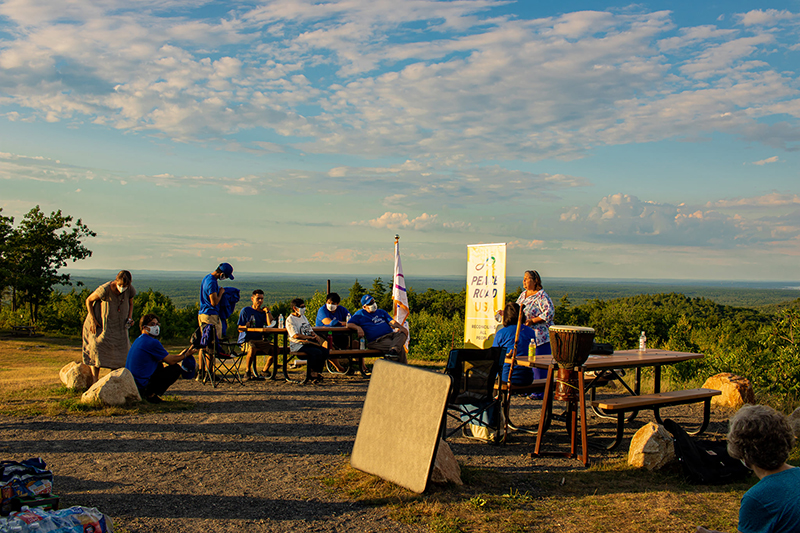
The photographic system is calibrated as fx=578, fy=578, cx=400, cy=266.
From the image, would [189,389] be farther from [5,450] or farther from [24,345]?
[24,345]

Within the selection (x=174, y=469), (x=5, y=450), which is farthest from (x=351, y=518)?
(x=5, y=450)

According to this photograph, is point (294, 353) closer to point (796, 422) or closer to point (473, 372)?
point (473, 372)

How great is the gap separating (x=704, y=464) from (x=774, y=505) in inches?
98.5

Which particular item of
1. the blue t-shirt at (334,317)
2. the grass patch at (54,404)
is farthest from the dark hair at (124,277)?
the blue t-shirt at (334,317)

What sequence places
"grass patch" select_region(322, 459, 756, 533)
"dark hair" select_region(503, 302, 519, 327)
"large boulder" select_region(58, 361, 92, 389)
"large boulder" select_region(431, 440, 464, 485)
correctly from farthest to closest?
"large boulder" select_region(58, 361, 92, 389)
"dark hair" select_region(503, 302, 519, 327)
"large boulder" select_region(431, 440, 464, 485)
"grass patch" select_region(322, 459, 756, 533)

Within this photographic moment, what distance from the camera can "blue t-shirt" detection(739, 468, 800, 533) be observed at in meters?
2.04

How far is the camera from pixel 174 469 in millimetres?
4422

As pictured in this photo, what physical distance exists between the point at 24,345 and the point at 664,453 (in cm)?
2035

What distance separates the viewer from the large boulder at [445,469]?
3988 millimetres

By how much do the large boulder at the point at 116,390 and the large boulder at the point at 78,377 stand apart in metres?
0.98

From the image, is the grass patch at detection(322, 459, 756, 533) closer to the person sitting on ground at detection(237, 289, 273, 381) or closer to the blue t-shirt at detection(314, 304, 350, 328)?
the person sitting on ground at detection(237, 289, 273, 381)

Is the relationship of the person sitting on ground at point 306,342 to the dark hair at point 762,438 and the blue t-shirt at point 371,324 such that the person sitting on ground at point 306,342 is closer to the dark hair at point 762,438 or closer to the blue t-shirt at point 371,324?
the blue t-shirt at point 371,324

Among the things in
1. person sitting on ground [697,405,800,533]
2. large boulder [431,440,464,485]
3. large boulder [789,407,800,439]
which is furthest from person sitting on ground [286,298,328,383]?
person sitting on ground [697,405,800,533]

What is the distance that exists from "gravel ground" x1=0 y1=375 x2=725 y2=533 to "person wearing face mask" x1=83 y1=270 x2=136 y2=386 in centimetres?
109
